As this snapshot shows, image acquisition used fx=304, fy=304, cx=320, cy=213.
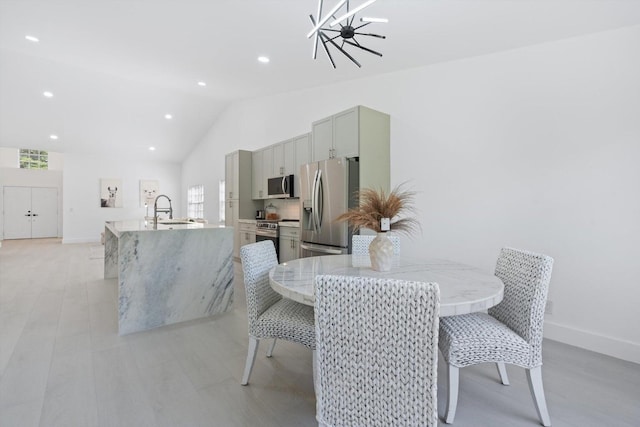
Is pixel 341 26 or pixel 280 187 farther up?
pixel 341 26

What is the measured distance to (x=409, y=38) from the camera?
287 cm

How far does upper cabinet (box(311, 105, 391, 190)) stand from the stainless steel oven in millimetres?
1821

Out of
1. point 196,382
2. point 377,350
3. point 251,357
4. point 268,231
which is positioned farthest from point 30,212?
point 377,350

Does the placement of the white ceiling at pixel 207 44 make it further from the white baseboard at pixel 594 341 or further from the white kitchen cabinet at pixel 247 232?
the white kitchen cabinet at pixel 247 232

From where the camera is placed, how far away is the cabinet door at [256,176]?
6.02 meters

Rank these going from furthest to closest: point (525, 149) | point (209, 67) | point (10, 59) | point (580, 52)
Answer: point (10, 59) → point (209, 67) → point (525, 149) → point (580, 52)

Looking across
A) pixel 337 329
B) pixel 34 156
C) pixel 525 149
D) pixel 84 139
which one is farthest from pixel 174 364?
pixel 34 156

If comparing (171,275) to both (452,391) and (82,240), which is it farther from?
(82,240)

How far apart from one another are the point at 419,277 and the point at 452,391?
1.93ft

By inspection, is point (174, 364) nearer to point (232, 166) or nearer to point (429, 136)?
point (429, 136)

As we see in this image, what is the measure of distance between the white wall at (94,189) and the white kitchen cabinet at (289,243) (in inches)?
295

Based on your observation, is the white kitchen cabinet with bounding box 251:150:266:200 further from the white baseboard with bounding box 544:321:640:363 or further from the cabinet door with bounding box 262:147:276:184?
the white baseboard with bounding box 544:321:640:363

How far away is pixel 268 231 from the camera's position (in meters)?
5.29

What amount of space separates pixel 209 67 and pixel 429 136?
330 cm
